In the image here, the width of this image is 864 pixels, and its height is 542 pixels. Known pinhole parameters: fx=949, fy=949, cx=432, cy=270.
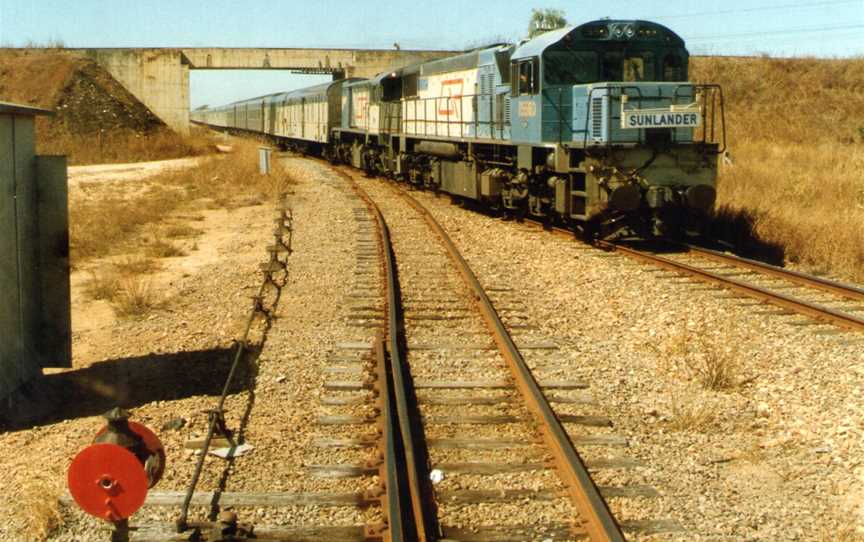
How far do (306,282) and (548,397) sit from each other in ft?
17.2

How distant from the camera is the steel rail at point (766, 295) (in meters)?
8.60

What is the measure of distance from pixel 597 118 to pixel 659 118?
85 centimetres

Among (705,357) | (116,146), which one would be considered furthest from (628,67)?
(116,146)

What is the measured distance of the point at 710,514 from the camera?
15.1 feet

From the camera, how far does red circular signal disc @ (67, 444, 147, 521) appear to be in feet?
11.6

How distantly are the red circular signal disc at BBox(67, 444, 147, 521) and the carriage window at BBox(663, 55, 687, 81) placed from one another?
38.9 ft

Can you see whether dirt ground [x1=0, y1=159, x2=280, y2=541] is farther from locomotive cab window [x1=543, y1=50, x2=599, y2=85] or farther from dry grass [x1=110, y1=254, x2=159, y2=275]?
locomotive cab window [x1=543, y1=50, x2=599, y2=85]

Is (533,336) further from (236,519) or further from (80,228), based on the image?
(80,228)

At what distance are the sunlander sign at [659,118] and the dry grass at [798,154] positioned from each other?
7.63ft

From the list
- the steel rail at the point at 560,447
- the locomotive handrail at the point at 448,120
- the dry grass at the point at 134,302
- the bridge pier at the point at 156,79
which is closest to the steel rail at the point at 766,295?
the steel rail at the point at 560,447

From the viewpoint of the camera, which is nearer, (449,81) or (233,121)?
(449,81)

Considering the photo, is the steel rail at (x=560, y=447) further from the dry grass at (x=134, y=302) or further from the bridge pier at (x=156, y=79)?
the bridge pier at (x=156, y=79)

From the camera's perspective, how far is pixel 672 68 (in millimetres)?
13945

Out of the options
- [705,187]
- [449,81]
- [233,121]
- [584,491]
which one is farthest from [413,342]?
[233,121]
